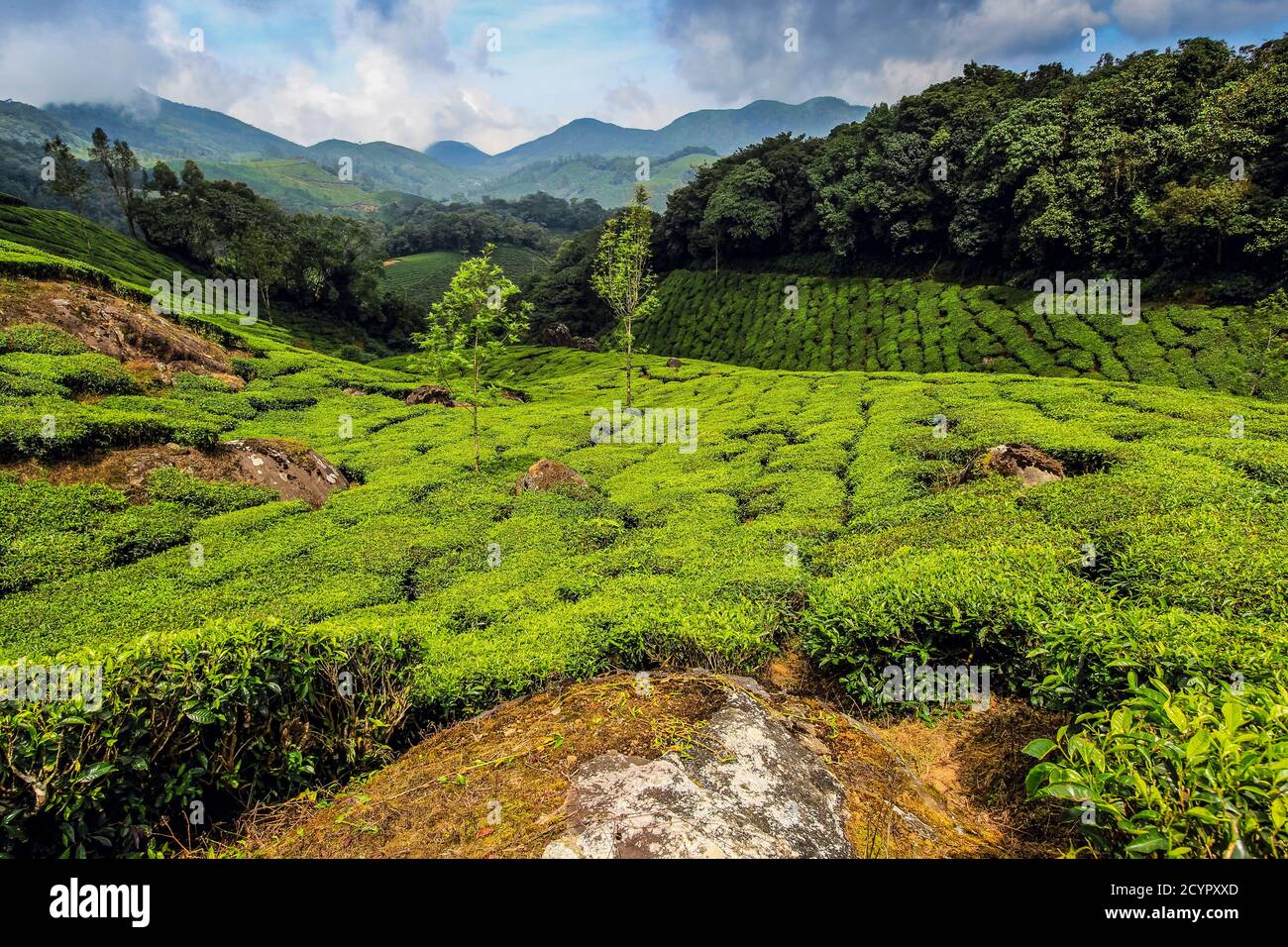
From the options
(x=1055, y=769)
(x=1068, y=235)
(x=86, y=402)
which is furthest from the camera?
(x=1068, y=235)

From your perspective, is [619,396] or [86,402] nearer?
[86,402]

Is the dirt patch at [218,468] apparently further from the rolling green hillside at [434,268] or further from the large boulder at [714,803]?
the rolling green hillside at [434,268]

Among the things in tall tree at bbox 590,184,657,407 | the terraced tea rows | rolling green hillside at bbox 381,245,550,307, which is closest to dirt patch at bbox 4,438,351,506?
the terraced tea rows

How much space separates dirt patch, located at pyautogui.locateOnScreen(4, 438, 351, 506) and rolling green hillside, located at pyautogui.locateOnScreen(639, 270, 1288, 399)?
1717 inches

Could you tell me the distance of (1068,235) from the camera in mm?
43344

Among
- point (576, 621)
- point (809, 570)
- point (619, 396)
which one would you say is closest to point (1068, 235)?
point (619, 396)

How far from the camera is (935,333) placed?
4766 cm

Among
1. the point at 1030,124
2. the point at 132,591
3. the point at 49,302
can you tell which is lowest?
the point at 132,591

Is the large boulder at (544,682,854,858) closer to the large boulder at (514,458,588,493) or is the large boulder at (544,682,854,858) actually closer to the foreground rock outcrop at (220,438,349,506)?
the large boulder at (514,458,588,493)

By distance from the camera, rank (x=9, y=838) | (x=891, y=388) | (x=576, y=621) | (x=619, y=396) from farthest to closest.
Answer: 1. (x=619, y=396)
2. (x=891, y=388)
3. (x=576, y=621)
4. (x=9, y=838)

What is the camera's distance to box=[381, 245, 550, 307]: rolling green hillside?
439 feet

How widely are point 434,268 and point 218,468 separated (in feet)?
484
